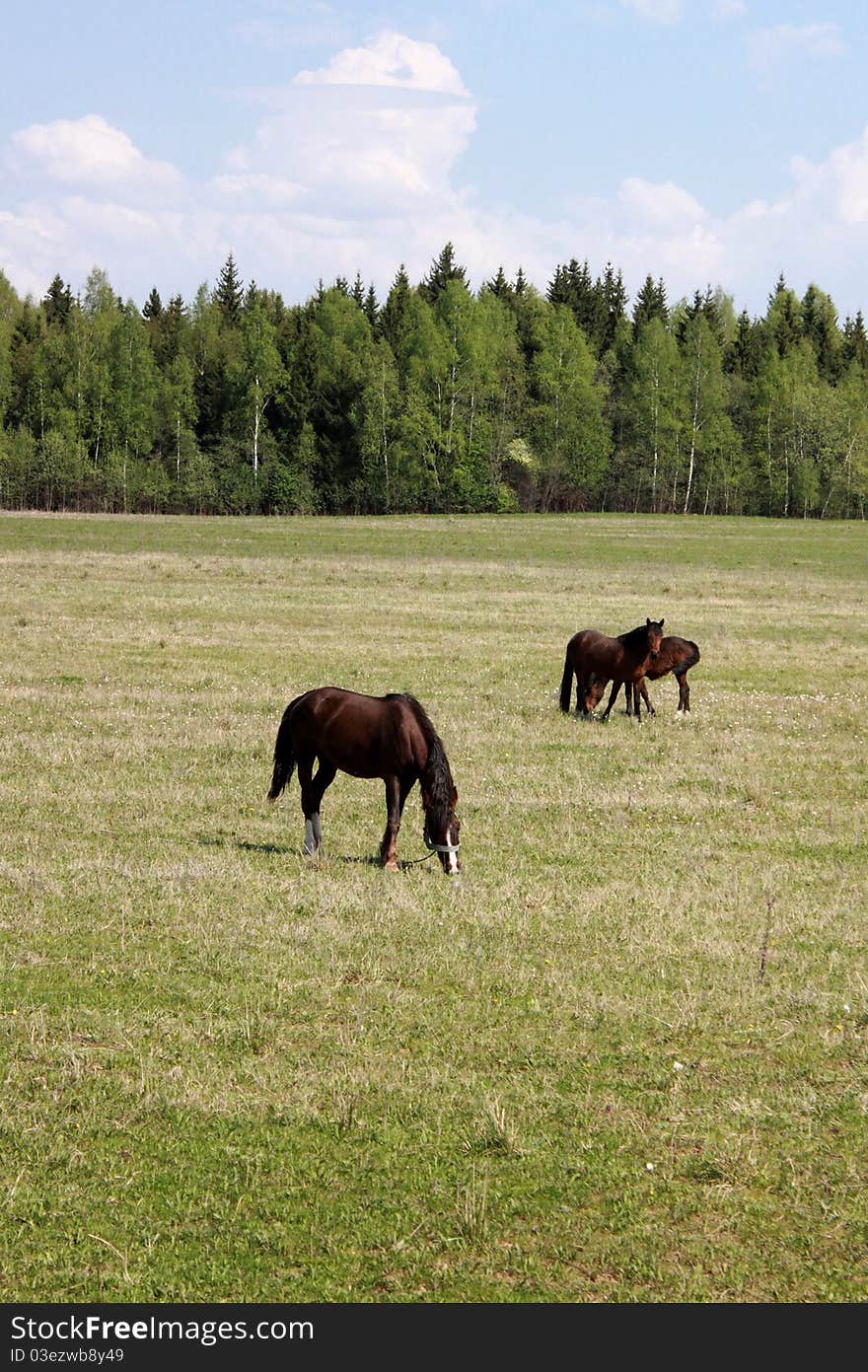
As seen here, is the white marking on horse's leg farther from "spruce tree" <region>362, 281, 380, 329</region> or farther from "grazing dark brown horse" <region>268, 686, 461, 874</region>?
"spruce tree" <region>362, 281, 380, 329</region>

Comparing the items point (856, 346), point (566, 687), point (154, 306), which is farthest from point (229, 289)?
point (566, 687)

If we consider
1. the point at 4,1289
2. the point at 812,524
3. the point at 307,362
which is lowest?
the point at 4,1289

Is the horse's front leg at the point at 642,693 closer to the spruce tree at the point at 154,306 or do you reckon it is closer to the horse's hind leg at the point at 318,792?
the horse's hind leg at the point at 318,792

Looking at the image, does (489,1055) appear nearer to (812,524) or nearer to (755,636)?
(755,636)

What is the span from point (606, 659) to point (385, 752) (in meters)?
10.6

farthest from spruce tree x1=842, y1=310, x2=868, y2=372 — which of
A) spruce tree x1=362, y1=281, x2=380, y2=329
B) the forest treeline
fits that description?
spruce tree x1=362, y1=281, x2=380, y2=329

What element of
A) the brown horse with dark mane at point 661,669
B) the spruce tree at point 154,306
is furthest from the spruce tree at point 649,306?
the brown horse with dark mane at point 661,669

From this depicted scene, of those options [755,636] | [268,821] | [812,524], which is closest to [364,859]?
[268,821]

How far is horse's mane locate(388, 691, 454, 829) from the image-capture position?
12.5m

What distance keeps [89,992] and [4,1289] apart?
3.76 metres

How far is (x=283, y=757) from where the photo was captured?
13.6 metres

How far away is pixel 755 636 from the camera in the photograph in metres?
36.8

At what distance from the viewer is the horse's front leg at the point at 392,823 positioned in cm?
1291

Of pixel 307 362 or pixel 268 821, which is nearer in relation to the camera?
pixel 268 821
